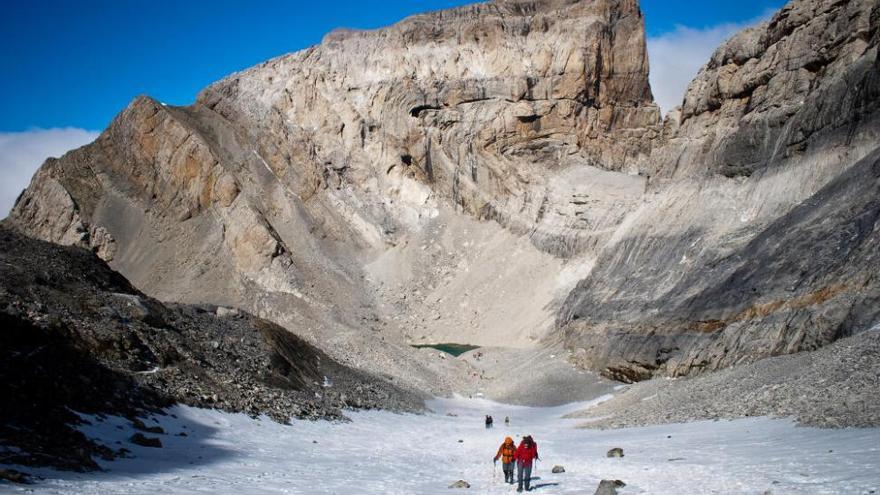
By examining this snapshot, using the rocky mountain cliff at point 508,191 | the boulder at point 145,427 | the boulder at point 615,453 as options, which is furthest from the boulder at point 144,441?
the rocky mountain cliff at point 508,191

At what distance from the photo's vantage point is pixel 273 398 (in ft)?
79.5

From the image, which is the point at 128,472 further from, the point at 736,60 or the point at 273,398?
the point at 736,60

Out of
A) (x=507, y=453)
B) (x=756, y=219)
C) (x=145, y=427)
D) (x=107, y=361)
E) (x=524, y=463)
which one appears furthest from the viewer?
(x=756, y=219)

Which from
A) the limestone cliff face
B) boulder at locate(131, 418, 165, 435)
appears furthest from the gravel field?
boulder at locate(131, 418, 165, 435)

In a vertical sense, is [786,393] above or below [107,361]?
above

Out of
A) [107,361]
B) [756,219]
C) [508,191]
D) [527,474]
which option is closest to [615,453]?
[527,474]

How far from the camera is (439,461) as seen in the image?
20.2 m

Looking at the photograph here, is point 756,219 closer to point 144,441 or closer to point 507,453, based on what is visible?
point 507,453

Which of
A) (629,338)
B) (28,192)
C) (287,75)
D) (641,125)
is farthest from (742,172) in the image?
(28,192)

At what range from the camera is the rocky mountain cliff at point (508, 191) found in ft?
129

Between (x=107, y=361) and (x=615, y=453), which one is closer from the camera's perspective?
(x=615, y=453)

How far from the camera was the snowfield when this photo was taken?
12523mm

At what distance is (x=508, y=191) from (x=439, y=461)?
5711cm

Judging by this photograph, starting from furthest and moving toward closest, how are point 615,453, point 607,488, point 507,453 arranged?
point 615,453 < point 507,453 < point 607,488
